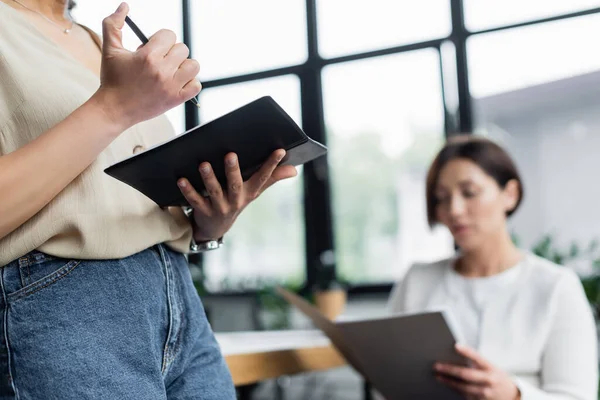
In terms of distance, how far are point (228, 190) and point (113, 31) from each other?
0.26 meters

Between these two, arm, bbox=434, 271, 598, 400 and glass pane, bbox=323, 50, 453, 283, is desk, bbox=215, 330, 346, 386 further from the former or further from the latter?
glass pane, bbox=323, 50, 453, 283

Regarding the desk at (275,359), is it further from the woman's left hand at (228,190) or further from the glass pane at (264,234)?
the glass pane at (264,234)

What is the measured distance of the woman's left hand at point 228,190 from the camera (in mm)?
839

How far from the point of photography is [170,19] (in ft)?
18.0

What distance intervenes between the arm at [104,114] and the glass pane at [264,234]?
4175mm

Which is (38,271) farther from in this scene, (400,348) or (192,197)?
(400,348)

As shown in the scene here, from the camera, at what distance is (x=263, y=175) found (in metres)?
0.87

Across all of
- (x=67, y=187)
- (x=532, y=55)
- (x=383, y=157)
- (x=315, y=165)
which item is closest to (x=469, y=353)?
(x=67, y=187)

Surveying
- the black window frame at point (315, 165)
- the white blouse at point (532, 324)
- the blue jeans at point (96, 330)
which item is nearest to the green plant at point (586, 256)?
the black window frame at point (315, 165)

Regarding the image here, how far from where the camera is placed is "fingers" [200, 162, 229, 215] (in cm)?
83

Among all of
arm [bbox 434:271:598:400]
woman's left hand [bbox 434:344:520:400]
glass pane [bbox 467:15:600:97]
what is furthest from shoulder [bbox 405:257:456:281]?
glass pane [bbox 467:15:600:97]

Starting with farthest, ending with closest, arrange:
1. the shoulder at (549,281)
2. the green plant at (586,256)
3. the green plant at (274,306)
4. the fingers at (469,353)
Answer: the green plant at (274,306), the green plant at (586,256), the shoulder at (549,281), the fingers at (469,353)

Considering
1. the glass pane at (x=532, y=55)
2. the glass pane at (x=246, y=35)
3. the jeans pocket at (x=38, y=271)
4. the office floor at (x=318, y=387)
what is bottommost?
the office floor at (x=318, y=387)

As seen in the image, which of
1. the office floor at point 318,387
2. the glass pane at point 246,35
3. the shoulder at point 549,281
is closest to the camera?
the shoulder at point 549,281
